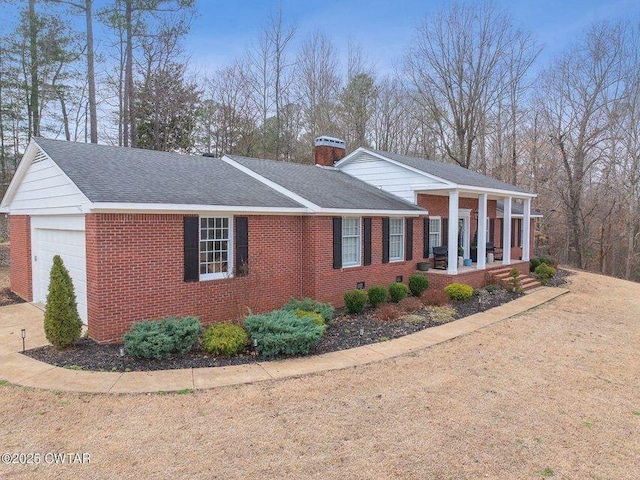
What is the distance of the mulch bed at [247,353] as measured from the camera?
22.2 ft

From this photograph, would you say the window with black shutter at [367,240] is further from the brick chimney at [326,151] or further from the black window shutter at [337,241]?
the brick chimney at [326,151]

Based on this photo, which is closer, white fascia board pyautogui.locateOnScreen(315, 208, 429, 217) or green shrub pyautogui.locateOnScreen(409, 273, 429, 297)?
white fascia board pyautogui.locateOnScreen(315, 208, 429, 217)

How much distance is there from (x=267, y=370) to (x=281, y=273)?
429cm

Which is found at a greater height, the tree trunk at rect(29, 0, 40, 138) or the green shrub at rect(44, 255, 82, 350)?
the tree trunk at rect(29, 0, 40, 138)

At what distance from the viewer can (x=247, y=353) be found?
7.47m

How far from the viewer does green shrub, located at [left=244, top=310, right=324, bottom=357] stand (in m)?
7.19

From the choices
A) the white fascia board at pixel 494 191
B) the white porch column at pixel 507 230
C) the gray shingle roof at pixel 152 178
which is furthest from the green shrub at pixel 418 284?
the white porch column at pixel 507 230

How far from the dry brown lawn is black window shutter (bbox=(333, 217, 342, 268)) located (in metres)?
4.55

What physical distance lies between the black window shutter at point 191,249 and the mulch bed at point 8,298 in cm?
639

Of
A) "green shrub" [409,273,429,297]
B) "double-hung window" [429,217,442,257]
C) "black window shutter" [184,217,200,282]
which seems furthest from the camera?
"double-hung window" [429,217,442,257]

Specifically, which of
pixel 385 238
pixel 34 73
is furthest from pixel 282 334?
pixel 34 73

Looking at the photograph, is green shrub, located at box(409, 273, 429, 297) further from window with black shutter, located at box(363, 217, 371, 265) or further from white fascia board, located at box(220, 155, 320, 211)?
white fascia board, located at box(220, 155, 320, 211)

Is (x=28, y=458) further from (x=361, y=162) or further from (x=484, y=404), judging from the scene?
(x=361, y=162)

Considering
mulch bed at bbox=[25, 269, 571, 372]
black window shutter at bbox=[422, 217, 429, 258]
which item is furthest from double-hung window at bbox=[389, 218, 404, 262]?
mulch bed at bbox=[25, 269, 571, 372]
